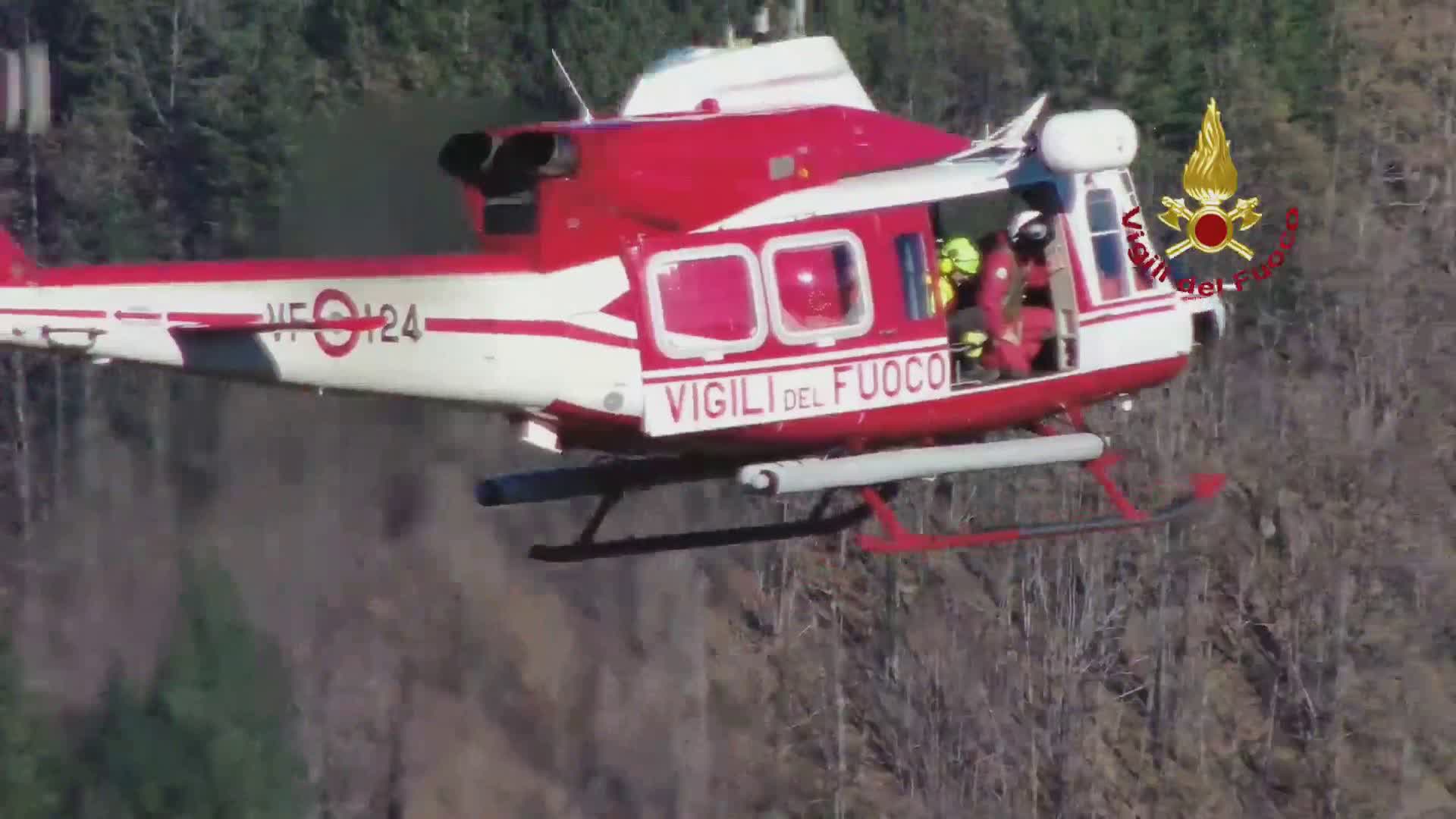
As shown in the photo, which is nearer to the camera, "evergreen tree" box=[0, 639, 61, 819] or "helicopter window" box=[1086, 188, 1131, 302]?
"helicopter window" box=[1086, 188, 1131, 302]

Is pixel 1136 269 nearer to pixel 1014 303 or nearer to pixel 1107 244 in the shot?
pixel 1107 244

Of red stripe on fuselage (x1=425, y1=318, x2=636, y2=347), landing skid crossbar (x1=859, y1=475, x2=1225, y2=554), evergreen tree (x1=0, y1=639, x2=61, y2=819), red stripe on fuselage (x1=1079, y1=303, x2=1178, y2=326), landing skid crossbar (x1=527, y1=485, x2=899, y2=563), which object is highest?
red stripe on fuselage (x1=425, y1=318, x2=636, y2=347)

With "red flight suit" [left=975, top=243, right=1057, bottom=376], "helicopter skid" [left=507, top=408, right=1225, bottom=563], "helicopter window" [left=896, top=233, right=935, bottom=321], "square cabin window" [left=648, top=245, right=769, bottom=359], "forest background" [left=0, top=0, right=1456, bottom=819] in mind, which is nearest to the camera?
"square cabin window" [left=648, top=245, right=769, bottom=359]

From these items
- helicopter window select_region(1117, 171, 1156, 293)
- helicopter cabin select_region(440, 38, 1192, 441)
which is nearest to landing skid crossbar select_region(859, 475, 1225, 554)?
helicopter cabin select_region(440, 38, 1192, 441)

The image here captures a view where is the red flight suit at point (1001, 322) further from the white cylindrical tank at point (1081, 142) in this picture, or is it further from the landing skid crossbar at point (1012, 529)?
the landing skid crossbar at point (1012, 529)

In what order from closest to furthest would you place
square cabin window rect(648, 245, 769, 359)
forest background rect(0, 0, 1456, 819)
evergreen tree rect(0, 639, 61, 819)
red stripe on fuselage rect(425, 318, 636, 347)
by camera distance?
1. red stripe on fuselage rect(425, 318, 636, 347)
2. square cabin window rect(648, 245, 769, 359)
3. forest background rect(0, 0, 1456, 819)
4. evergreen tree rect(0, 639, 61, 819)

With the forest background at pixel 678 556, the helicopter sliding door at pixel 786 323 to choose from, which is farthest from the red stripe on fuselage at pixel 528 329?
the forest background at pixel 678 556

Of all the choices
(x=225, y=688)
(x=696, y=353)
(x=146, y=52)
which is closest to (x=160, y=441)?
(x=225, y=688)

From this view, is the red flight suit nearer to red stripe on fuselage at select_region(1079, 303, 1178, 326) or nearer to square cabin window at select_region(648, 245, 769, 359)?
red stripe on fuselage at select_region(1079, 303, 1178, 326)
